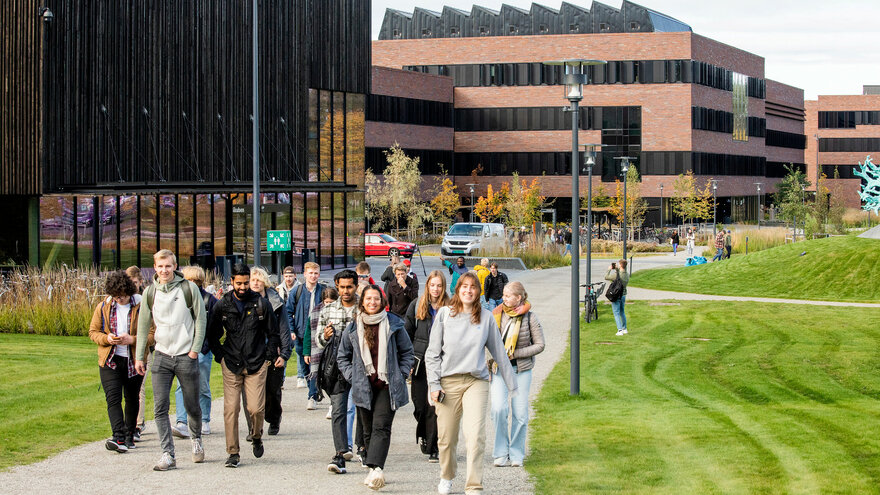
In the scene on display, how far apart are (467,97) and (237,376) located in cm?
8290

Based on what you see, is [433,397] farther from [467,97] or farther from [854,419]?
[467,97]

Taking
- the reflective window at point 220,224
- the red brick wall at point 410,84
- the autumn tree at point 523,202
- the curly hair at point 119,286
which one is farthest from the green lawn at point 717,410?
the red brick wall at point 410,84

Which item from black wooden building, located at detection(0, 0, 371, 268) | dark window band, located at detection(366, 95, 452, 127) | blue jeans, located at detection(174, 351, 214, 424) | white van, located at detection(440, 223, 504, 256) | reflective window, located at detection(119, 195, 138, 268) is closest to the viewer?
blue jeans, located at detection(174, 351, 214, 424)

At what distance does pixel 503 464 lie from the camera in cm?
1084

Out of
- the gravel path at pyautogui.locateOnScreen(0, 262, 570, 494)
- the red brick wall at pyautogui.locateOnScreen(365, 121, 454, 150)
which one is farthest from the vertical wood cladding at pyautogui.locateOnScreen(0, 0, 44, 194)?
the red brick wall at pyautogui.locateOnScreen(365, 121, 454, 150)

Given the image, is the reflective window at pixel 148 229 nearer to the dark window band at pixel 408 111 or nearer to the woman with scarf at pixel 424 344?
the woman with scarf at pixel 424 344

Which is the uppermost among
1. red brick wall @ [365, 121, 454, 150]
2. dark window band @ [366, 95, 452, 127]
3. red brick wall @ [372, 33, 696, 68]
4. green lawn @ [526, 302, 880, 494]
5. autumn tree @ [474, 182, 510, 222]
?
red brick wall @ [372, 33, 696, 68]

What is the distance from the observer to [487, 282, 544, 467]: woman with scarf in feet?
35.5

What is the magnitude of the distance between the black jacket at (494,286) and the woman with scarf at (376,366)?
543 inches

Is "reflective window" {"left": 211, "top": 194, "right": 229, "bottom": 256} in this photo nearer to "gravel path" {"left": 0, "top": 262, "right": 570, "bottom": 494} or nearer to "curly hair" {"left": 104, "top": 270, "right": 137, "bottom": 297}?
"gravel path" {"left": 0, "top": 262, "right": 570, "bottom": 494}

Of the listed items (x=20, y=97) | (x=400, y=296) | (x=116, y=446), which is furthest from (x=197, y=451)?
(x=20, y=97)

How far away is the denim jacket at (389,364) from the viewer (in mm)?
9875

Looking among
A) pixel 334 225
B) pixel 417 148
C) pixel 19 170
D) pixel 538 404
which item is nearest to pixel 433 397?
pixel 538 404

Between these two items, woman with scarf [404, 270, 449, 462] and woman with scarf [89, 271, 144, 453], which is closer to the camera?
woman with scarf [404, 270, 449, 462]
